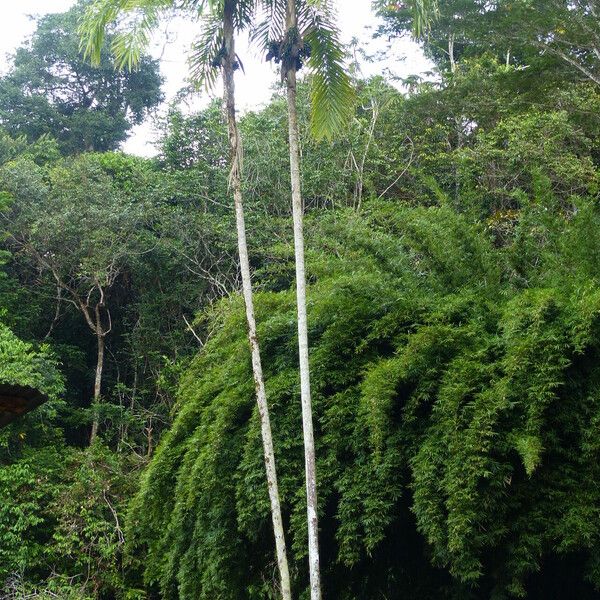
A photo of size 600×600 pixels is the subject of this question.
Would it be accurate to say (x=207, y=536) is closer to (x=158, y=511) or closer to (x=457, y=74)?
(x=158, y=511)

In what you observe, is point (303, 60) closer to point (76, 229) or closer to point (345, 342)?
point (345, 342)

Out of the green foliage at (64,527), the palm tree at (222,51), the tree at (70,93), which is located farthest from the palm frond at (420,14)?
the tree at (70,93)

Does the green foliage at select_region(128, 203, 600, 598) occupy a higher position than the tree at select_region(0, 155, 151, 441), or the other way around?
the tree at select_region(0, 155, 151, 441)

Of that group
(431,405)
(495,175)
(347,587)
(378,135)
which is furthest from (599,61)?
(347,587)

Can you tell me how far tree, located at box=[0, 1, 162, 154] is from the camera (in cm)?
2239

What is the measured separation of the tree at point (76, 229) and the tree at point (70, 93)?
650 centimetres

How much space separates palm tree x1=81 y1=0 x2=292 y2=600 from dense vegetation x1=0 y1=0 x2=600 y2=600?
0.50 metres

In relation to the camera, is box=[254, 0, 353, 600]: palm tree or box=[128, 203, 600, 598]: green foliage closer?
box=[128, 203, 600, 598]: green foliage

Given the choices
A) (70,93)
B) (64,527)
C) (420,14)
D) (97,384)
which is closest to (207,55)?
(420,14)

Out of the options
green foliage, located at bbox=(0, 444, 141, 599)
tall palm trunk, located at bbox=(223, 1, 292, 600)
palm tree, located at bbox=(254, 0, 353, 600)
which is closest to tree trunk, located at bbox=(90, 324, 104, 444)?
green foliage, located at bbox=(0, 444, 141, 599)

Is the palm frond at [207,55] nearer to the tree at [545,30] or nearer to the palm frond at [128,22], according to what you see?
the palm frond at [128,22]

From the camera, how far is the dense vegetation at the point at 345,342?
265 inches

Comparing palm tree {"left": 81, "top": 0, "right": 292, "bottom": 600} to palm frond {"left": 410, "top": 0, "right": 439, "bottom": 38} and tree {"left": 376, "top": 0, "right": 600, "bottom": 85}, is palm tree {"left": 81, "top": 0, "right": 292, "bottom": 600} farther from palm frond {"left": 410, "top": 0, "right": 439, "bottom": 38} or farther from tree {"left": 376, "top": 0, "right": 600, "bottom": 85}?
tree {"left": 376, "top": 0, "right": 600, "bottom": 85}

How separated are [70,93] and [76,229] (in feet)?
34.4
